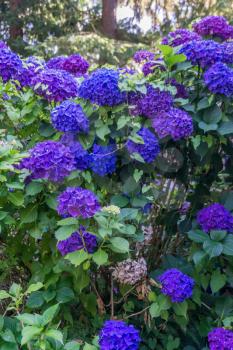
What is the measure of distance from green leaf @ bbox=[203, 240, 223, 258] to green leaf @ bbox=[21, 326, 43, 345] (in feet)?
2.44

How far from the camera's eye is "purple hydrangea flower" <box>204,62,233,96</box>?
1.76m

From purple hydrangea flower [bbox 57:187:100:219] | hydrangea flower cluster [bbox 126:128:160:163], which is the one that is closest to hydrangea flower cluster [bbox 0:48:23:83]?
hydrangea flower cluster [bbox 126:128:160:163]

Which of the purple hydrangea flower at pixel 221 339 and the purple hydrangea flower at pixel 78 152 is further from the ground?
the purple hydrangea flower at pixel 78 152

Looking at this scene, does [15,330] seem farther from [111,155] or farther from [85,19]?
[85,19]

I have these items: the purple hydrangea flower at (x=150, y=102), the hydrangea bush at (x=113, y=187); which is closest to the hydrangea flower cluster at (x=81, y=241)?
the hydrangea bush at (x=113, y=187)

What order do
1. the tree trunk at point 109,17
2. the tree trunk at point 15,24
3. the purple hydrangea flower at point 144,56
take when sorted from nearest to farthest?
the purple hydrangea flower at point 144,56 < the tree trunk at point 15,24 < the tree trunk at point 109,17

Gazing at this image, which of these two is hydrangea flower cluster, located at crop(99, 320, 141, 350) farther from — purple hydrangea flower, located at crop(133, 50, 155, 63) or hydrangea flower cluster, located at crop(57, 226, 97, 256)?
purple hydrangea flower, located at crop(133, 50, 155, 63)

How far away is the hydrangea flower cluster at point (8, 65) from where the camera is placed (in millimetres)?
2039

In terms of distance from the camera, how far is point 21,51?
32.3 feet

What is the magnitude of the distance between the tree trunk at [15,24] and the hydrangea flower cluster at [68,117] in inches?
352

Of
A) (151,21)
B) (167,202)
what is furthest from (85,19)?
(167,202)

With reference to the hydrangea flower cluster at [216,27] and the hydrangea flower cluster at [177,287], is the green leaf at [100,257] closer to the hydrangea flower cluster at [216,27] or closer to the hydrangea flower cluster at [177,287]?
the hydrangea flower cluster at [177,287]

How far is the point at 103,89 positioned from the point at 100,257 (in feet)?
2.17

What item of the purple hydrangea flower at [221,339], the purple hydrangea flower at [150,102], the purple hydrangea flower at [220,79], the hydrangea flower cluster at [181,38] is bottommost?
the purple hydrangea flower at [221,339]
